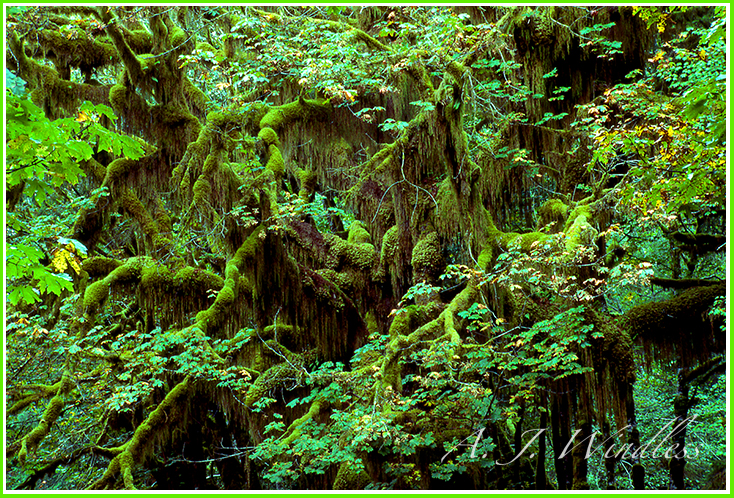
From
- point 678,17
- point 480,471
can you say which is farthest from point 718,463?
point 678,17

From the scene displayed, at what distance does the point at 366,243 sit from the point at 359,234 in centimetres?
25

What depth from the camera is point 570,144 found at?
28.0ft

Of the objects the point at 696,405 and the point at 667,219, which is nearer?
the point at 667,219

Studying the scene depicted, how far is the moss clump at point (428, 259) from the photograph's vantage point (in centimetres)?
724

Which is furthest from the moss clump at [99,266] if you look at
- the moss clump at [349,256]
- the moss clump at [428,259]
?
the moss clump at [428,259]

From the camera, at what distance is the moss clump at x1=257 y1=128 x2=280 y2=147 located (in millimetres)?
7672

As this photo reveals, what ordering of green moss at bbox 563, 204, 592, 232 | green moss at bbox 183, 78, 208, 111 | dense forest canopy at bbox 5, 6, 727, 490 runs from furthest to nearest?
green moss at bbox 183, 78, 208, 111 < green moss at bbox 563, 204, 592, 232 < dense forest canopy at bbox 5, 6, 727, 490

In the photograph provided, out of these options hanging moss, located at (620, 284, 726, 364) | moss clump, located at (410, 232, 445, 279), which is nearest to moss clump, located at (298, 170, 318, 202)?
moss clump, located at (410, 232, 445, 279)

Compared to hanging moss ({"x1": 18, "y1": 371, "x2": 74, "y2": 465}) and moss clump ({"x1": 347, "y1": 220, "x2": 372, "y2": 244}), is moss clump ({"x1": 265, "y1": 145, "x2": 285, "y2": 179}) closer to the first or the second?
moss clump ({"x1": 347, "y1": 220, "x2": 372, "y2": 244})

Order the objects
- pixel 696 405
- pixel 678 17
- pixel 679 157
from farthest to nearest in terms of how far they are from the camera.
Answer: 1. pixel 696 405
2. pixel 678 17
3. pixel 679 157

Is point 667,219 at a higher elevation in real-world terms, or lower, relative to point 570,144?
lower

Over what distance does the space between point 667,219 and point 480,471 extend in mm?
3565

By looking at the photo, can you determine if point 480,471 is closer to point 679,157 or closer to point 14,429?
point 679,157

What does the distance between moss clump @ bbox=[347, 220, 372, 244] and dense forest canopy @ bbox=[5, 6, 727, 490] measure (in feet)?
0.11
